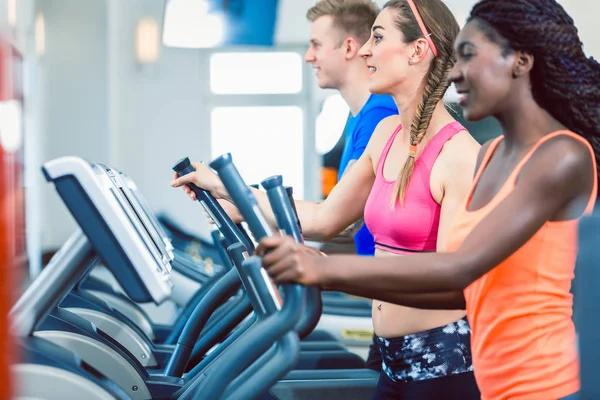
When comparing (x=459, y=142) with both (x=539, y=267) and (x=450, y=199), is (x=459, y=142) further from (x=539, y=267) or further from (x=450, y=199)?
(x=539, y=267)

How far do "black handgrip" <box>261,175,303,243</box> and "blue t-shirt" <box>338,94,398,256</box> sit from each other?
1149 mm

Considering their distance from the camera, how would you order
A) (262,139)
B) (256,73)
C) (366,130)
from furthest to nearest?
(262,139) < (256,73) < (366,130)

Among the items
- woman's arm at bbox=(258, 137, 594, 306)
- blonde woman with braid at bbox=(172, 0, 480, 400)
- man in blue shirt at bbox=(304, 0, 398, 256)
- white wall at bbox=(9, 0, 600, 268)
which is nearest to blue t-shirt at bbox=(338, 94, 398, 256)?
man in blue shirt at bbox=(304, 0, 398, 256)

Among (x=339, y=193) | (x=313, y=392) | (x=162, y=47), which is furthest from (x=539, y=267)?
(x=162, y=47)

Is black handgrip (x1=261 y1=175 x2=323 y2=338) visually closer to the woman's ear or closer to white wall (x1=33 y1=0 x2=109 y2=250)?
the woman's ear

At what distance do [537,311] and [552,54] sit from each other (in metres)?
0.40

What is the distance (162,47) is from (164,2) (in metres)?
0.52

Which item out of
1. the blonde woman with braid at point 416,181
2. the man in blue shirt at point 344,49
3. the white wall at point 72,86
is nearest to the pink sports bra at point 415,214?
the blonde woman with braid at point 416,181

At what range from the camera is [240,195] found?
1230 millimetres

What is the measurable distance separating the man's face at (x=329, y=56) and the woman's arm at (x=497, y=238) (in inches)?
63.5

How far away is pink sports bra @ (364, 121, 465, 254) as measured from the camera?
1.80 m

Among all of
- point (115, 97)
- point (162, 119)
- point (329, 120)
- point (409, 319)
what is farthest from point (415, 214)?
point (162, 119)

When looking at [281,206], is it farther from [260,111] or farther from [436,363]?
[260,111]

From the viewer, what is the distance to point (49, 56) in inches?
317
